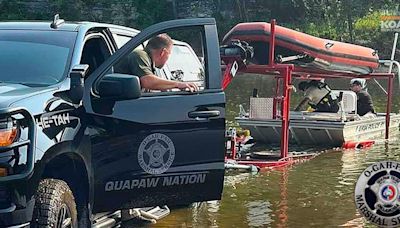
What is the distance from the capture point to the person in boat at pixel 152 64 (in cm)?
630

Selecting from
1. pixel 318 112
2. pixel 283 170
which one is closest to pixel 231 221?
pixel 283 170

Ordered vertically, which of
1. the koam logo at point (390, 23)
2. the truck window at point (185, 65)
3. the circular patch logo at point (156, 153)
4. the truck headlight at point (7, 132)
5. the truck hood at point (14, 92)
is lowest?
the circular patch logo at point (156, 153)

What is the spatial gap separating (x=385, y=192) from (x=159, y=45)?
221 centimetres

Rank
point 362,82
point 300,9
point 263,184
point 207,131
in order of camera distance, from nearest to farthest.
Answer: point 207,131, point 263,184, point 362,82, point 300,9

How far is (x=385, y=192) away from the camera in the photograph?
6.66 metres

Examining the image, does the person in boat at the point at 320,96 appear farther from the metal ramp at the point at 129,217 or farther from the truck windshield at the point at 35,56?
the truck windshield at the point at 35,56

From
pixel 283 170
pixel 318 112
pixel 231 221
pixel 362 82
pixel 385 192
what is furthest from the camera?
pixel 362 82

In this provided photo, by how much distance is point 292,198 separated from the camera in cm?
989

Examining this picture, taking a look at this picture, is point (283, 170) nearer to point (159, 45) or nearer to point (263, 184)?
point (263, 184)

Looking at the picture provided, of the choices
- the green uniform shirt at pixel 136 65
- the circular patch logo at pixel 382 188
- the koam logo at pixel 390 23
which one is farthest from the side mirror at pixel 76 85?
the koam logo at pixel 390 23

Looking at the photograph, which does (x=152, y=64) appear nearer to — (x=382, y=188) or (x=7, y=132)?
(x=7, y=132)

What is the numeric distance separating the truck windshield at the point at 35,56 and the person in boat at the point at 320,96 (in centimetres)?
925

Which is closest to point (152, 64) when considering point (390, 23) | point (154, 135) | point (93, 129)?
point (154, 135)

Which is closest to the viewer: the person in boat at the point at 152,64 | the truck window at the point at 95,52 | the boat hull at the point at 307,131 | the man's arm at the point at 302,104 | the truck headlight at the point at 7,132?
the truck headlight at the point at 7,132
